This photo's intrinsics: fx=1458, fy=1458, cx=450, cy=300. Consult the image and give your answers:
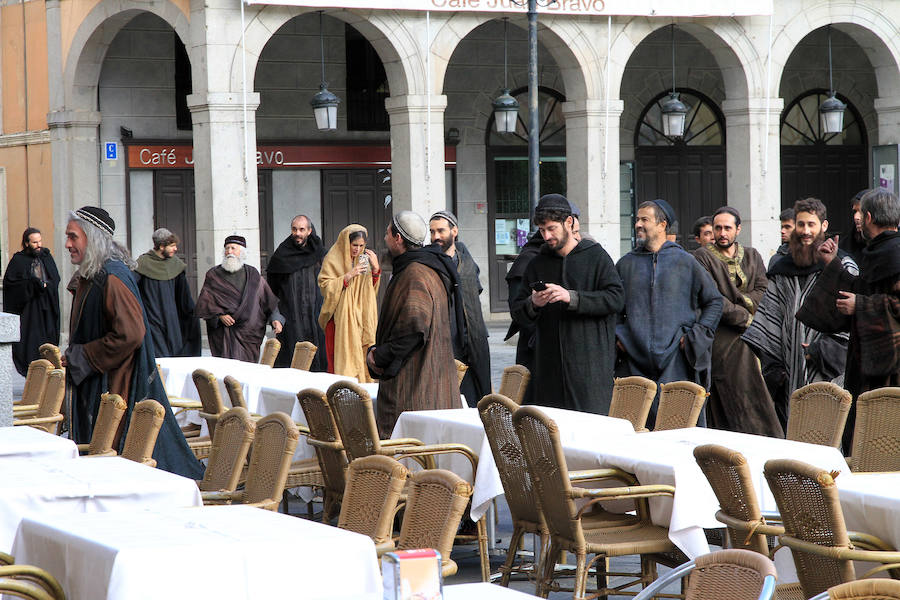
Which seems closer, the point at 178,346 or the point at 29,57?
the point at 178,346

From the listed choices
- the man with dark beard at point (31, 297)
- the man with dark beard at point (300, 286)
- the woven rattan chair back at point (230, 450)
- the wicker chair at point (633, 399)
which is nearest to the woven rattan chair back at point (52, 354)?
the man with dark beard at point (300, 286)

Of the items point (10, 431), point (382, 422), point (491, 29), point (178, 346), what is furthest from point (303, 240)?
point (491, 29)

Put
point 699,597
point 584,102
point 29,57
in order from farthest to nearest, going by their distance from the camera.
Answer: point 29,57, point 584,102, point 699,597

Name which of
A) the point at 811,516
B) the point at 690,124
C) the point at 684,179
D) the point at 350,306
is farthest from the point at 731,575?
the point at 690,124

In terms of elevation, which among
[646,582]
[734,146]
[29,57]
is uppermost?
[29,57]


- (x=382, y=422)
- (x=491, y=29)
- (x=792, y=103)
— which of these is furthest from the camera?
(x=792, y=103)

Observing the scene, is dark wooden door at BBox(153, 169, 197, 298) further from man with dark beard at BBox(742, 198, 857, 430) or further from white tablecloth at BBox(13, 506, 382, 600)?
white tablecloth at BBox(13, 506, 382, 600)

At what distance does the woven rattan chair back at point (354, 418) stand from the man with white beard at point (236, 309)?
5.67 m

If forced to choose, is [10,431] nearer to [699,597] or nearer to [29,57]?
[699,597]

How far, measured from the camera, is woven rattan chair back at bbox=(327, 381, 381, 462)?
6.93 metres

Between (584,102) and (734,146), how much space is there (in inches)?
102

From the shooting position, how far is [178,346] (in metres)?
13.5

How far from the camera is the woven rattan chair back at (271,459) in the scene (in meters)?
5.66

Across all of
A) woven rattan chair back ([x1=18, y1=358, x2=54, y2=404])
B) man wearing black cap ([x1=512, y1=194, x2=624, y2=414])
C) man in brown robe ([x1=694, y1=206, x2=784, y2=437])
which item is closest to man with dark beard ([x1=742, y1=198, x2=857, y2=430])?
man in brown robe ([x1=694, y1=206, x2=784, y2=437])
